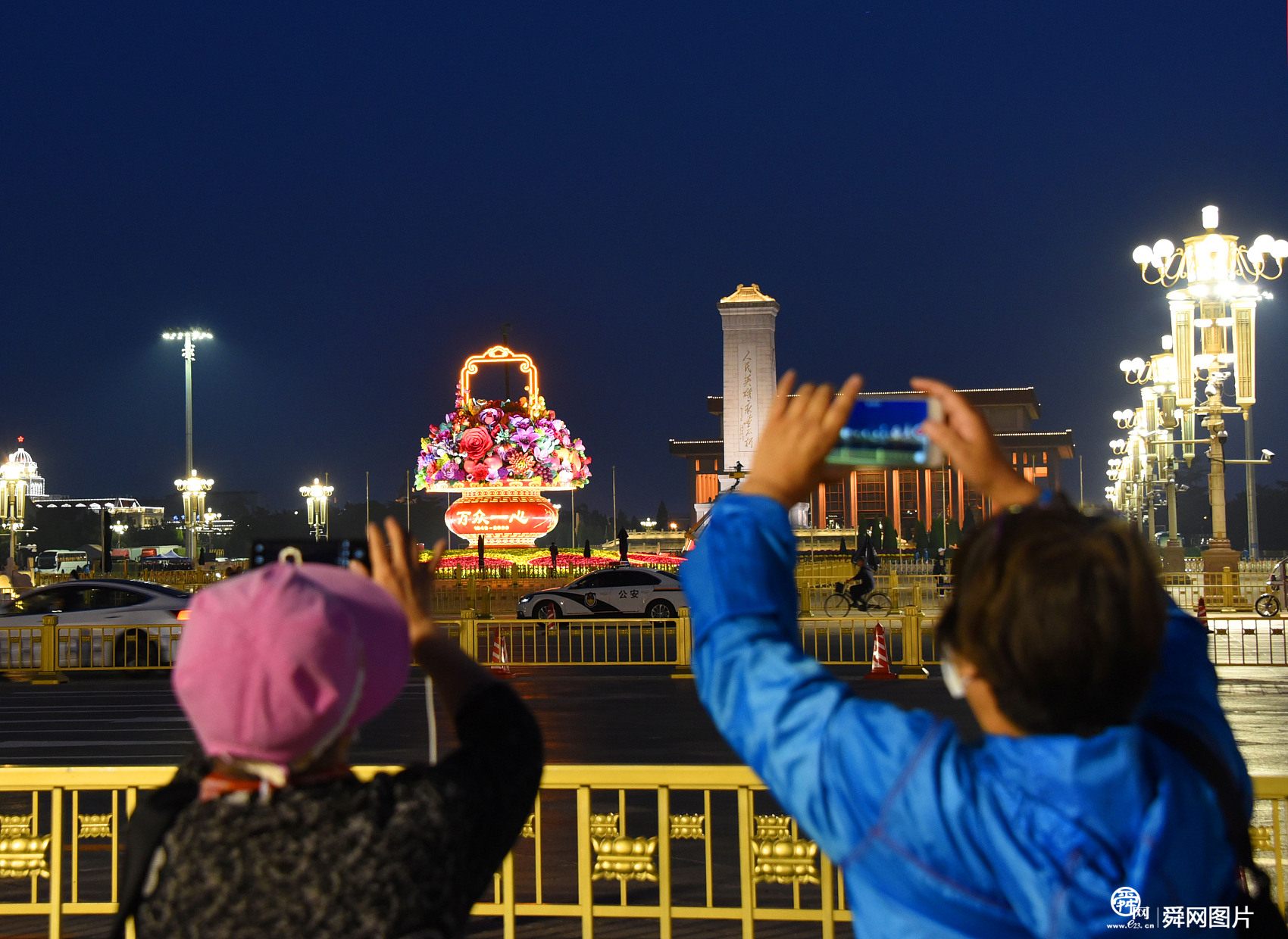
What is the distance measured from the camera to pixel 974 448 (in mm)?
2271

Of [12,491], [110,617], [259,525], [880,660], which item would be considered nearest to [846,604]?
[880,660]

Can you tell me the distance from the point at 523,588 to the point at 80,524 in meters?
112

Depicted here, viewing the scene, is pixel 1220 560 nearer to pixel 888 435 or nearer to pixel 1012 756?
Result: pixel 888 435

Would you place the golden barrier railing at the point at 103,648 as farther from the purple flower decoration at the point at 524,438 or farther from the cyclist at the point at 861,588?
the purple flower decoration at the point at 524,438

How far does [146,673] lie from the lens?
2062 centimetres

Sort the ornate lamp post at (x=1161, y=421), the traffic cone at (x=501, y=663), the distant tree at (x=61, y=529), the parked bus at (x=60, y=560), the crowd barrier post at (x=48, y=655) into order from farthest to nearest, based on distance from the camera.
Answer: the distant tree at (x=61, y=529)
the parked bus at (x=60, y=560)
the ornate lamp post at (x=1161, y=421)
the crowd barrier post at (x=48, y=655)
the traffic cone at (x=501, y=663)

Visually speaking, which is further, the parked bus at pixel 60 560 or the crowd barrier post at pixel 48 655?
the parked bus at pixel 60 560

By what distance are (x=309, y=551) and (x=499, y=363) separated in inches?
2034

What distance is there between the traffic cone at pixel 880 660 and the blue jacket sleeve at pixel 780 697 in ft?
54.1

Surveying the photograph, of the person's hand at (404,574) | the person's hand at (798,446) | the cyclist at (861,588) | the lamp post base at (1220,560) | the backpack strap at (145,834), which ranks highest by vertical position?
the person's hand at (798,446)

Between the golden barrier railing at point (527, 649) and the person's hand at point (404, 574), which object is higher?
the person's hand at point (404, 574)

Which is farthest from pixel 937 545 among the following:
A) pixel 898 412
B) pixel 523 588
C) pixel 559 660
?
pixel 898 412

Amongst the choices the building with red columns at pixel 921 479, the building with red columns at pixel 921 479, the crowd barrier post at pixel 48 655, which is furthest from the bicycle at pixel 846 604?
the building with red columns at pixel 921 479

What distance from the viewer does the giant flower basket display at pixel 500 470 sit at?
172 ft
